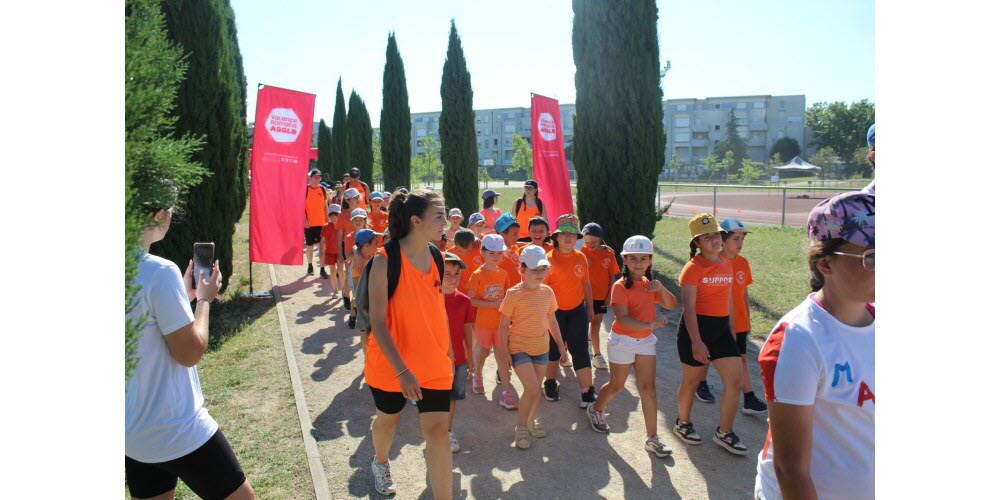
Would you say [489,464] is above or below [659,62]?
below

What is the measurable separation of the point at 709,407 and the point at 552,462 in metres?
1.93

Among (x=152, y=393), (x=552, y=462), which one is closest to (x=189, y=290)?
(x=152, y=393)

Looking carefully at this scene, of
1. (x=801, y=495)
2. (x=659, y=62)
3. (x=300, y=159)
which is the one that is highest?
(x=659, y=62)

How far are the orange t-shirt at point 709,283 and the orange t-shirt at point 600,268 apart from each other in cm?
181

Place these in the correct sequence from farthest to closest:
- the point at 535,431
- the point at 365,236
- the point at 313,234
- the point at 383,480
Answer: the point at 313,234, the point at 365,236, the point at 535,431, the point at 383,480

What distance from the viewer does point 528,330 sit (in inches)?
194

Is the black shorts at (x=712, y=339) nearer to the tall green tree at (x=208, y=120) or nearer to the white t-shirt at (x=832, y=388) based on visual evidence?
the white t-shirt at (x=832, y=388)

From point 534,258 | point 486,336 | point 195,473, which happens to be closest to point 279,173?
point 486,336

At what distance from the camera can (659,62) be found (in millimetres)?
11625

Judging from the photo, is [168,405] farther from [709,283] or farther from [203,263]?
[709,283]

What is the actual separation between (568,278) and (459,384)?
1.92 metres

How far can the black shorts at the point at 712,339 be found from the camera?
4754 millimetres

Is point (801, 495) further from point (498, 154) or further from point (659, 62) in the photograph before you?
point (498, 154)

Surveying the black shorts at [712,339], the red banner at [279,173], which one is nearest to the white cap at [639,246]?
the black shorts at [712,339]
